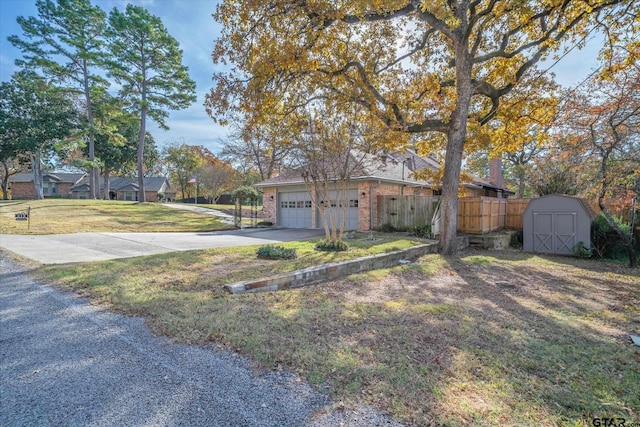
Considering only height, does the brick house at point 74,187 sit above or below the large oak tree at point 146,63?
below

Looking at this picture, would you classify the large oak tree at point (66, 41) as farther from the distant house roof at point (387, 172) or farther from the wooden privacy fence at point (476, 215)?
the wooden privacy fence at point (476, 215)

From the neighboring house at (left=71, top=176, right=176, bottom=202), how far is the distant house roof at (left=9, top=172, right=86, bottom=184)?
1507 mm

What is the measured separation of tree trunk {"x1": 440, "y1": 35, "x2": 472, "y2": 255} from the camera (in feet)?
31.0

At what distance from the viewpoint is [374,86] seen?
34.0ft

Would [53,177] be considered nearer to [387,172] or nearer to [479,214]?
[387,172]

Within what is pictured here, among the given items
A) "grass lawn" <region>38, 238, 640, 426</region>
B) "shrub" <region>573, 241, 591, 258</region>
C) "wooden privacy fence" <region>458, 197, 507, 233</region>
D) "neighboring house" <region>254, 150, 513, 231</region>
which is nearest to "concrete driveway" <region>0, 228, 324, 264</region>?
"grass lawn" <region>38, 238, 640, 426</region>

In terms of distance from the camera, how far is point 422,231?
12711 millimetres

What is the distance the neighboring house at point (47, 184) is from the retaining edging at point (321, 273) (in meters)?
43.8

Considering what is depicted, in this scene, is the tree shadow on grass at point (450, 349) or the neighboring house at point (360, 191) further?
the neighboring house at point (360, 191)

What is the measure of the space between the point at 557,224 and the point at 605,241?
172cm

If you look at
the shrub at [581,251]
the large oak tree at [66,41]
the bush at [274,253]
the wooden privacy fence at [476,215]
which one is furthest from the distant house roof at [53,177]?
the shrub at [581,251]

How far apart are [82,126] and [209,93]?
940 inches

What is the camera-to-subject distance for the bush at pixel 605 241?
11055mm

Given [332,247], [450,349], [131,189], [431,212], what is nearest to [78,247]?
[332,247]
